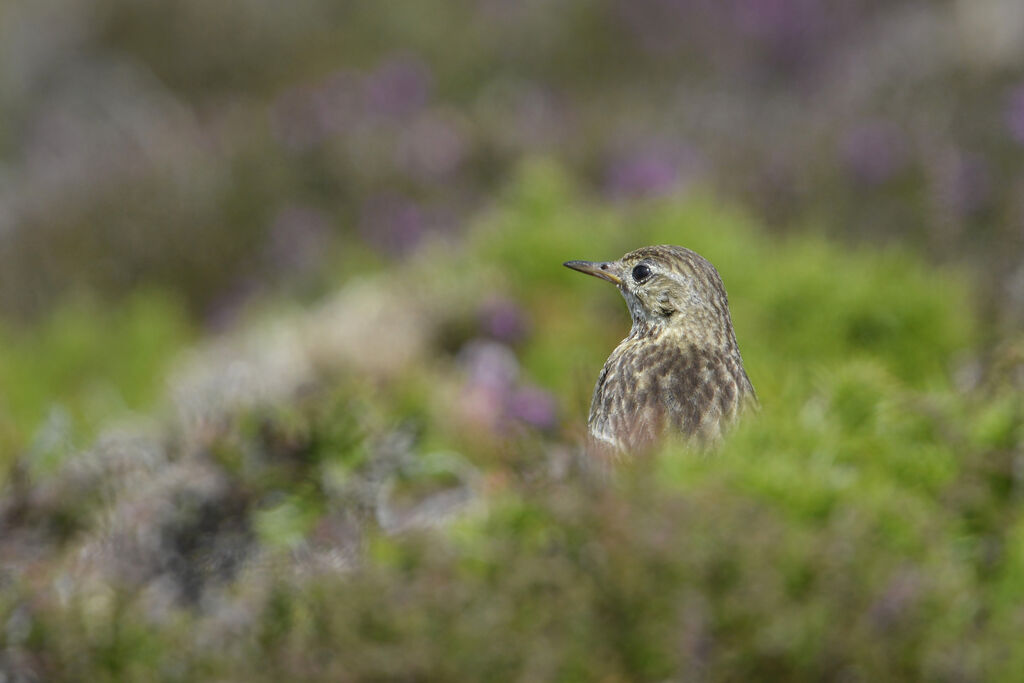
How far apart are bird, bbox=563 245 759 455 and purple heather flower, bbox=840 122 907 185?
8.48 meters

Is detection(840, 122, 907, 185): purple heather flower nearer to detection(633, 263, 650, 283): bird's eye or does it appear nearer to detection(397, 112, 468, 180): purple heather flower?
detection(397, 112, 468, 180): purple heather flower

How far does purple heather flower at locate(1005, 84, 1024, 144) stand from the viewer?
940 centimetres

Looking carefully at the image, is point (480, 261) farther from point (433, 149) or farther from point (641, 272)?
point (641, 272)

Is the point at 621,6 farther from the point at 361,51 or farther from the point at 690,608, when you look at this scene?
the point at 690,608

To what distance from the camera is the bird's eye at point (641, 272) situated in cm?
206

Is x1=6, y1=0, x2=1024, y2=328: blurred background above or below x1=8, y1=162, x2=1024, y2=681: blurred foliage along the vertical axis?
above

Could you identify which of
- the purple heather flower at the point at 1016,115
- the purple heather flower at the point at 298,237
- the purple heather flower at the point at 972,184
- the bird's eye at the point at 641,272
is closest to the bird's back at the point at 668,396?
the bird's eye at the point at 641,272

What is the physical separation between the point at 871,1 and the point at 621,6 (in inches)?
128

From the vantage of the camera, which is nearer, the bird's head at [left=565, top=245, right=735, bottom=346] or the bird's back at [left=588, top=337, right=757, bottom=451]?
the bird's back at [left=588, top=337, right=757, bottom=451]

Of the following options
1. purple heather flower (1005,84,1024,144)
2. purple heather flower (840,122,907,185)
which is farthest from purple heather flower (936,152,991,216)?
purple heather flower (840,122,907,185)

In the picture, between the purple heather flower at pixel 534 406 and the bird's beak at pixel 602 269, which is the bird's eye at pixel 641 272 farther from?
the purple heather flower at pixel 534 406

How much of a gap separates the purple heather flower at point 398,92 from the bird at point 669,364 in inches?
411

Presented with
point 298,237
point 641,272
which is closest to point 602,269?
point 641,272

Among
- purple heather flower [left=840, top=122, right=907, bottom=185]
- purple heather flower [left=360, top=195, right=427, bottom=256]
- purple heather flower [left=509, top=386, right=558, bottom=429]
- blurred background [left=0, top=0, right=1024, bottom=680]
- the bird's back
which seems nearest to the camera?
the bird's back
